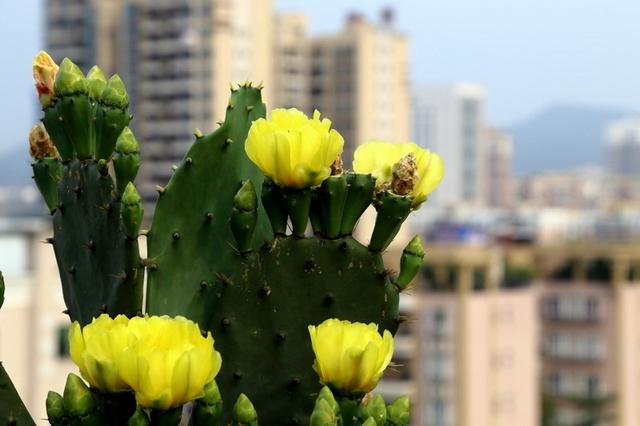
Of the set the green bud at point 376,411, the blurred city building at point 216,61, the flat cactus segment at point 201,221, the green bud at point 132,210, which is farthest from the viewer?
the blurred city building at point 216,61

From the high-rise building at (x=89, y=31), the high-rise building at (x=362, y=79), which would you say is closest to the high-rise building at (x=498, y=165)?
the high-rise building at (x=362, y=79)

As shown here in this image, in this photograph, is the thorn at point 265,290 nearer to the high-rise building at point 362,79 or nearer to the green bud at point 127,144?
the green bud at point 127,144

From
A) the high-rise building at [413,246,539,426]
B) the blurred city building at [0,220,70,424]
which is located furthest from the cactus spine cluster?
the high-rise building at [413,246,539,426]

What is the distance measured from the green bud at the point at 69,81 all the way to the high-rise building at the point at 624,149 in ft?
370

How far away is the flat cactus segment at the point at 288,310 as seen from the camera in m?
1.42

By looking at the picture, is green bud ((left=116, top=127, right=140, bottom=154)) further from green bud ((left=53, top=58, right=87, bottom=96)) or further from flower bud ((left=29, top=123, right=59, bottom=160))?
flower bud ((left=29, top=123, right=59, bottom=160))

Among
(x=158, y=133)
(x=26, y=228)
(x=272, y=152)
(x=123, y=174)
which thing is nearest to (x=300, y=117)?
(x=272, y=152)

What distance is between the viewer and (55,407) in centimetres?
122

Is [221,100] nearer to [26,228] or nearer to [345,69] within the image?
[345,69]

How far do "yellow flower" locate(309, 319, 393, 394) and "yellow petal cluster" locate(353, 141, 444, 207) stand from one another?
275 mm

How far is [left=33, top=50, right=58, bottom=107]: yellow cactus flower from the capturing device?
1475mm

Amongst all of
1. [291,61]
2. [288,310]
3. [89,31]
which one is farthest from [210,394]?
[89,31]

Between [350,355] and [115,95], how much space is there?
1.41 feet

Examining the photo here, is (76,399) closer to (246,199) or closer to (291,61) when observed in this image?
(246,199)
